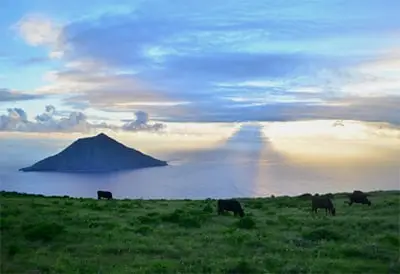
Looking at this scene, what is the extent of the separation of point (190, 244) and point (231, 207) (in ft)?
32.1

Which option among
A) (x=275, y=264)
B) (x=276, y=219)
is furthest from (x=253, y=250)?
(x=276, y=219)

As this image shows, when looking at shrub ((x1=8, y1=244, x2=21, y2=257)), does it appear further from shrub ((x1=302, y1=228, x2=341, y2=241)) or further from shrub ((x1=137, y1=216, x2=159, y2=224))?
shrub ((x1=302, y1=228, x2=341, y2=241))

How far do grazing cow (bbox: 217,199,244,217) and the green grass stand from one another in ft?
6.24

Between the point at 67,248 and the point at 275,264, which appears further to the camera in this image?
the point at 67,248

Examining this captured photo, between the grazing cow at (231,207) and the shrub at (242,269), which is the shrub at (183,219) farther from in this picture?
the shrub at (242,269)

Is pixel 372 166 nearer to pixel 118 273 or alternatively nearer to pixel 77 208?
pixel 77 208

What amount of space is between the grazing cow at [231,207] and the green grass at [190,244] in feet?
6.24

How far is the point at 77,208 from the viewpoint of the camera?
2792 cm

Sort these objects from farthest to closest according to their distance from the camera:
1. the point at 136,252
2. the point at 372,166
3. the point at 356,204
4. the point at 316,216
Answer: the point at 372,166 → the point at 356,204 → the point at 316,216 → the point at 136,252

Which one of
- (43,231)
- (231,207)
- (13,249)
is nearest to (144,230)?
(43,231)

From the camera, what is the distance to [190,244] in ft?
57.9

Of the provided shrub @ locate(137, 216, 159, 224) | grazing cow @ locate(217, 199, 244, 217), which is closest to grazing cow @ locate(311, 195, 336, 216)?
grazing cow @ locate(217, 199, 244, 217)

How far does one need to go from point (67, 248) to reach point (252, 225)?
860cm

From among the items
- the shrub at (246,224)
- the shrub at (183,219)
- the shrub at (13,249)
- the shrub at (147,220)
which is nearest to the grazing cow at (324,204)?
the shrub at (246,224)
